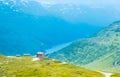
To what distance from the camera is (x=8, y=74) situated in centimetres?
19750

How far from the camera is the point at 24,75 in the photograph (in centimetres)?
18712

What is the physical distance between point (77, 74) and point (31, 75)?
85.1 feet

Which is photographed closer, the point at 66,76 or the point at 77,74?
the point at 66,76

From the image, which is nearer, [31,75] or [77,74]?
[31,75]

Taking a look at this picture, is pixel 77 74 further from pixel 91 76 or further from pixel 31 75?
pixel 31 75

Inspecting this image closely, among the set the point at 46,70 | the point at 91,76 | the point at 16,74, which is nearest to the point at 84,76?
the point at 91,76

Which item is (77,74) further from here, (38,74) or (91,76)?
(38,74)

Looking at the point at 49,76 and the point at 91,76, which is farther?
the point at 91,76

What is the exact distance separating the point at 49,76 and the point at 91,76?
26.8m

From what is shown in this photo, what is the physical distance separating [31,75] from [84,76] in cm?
2756

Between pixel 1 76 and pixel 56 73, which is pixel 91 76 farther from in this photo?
pixel 1 76

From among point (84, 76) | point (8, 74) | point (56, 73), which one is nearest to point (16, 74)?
point (8, 74)

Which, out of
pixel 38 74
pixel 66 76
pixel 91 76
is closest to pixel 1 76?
pixel 38 74

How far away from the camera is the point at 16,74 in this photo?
19325 centimetres
